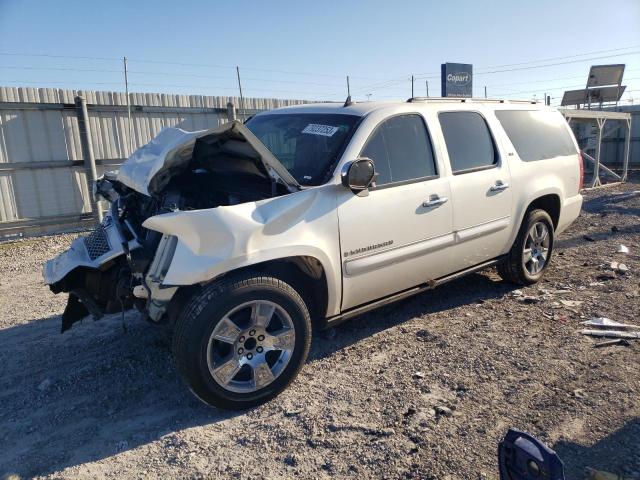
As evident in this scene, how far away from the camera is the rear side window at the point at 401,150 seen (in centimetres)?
384

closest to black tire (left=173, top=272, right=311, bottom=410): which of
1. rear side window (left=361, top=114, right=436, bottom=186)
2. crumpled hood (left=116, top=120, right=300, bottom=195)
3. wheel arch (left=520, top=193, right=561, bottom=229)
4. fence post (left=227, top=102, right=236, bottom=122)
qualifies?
crumpled hood (left=116, top=120, right=300, bottom=195)

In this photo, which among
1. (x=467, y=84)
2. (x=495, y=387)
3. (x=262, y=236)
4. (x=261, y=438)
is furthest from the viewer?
(x=467, y=84)

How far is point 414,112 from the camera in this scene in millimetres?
4184

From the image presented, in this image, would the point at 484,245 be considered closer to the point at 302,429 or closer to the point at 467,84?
the point at 302,429

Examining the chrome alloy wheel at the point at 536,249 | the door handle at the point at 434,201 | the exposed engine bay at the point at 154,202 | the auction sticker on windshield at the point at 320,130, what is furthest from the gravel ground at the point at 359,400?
the auction sticker on windshield at the point at 320,130

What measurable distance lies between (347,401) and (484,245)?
2.24 meters

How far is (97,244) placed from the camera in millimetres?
3719

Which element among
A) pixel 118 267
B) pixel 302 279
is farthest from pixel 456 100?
pixel 118 267

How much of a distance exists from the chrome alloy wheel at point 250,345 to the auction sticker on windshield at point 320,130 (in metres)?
1.49

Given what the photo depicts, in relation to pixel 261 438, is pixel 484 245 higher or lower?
higher

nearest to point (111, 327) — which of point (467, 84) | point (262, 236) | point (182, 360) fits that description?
point (182, 360)

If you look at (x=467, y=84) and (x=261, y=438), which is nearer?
(x=261, y=438)

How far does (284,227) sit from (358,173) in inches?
25.5

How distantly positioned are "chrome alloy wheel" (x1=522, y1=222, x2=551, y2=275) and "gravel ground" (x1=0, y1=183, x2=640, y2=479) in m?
0.44
